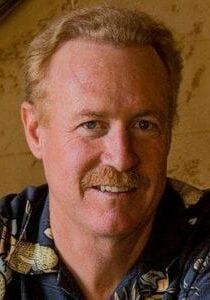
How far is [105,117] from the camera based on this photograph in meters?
1.26

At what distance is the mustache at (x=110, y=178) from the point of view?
125 cm

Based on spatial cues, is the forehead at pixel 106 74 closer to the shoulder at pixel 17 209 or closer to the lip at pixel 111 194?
the lip at pixel 111 194

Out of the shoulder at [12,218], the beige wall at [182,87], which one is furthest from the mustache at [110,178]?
the beige wall at [182,87]

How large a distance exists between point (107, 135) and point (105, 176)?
0.07 meters

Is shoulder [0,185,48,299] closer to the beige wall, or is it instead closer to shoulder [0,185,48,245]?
shoulder [0,185,48,245]

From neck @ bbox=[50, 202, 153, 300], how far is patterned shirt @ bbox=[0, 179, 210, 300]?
0.01 metres

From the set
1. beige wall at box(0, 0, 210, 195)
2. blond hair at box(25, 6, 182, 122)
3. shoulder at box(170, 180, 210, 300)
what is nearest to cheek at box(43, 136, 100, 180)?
blond hair at box(25, 6, 182, 122)

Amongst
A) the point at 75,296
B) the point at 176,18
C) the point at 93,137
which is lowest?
the point at 75,296

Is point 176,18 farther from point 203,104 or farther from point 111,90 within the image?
point 111,90

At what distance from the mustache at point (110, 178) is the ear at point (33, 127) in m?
0.16

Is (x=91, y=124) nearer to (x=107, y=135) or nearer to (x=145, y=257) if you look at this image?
(x=107, y=135)

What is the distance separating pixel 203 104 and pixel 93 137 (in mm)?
850

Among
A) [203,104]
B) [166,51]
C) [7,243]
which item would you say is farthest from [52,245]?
[203,104]

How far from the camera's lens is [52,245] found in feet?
4.59
